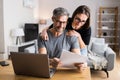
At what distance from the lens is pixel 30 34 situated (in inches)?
256

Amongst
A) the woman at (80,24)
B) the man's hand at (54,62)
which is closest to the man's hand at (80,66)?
the man's hand at (54,62)

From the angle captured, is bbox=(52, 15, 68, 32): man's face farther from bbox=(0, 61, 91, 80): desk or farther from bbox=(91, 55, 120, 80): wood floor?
bbox=(91, 55, 120, 80): wood floor

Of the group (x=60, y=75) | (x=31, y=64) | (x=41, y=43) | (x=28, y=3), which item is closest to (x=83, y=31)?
(x=41, y=43)

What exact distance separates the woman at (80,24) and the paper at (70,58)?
0.28 metres

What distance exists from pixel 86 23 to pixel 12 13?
425cm

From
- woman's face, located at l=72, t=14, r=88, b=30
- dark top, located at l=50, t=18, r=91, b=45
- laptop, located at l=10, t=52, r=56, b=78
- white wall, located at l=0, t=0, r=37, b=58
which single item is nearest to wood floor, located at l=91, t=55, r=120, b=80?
dark top, located at l=50, t=18, r=91, b=45

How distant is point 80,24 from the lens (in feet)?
5.26

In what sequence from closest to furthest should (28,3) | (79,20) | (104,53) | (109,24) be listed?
(79,20), (104,53), (28,3), (109,24)

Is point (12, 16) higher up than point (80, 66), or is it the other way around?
point (12, 16)

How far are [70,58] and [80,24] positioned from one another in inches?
13.7

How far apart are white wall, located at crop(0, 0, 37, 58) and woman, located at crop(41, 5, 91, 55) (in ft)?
12.3

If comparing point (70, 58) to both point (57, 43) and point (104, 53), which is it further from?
point (104, 53)

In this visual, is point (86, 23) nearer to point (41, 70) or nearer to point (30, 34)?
point (41, 70)

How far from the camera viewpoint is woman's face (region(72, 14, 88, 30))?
1562mm
